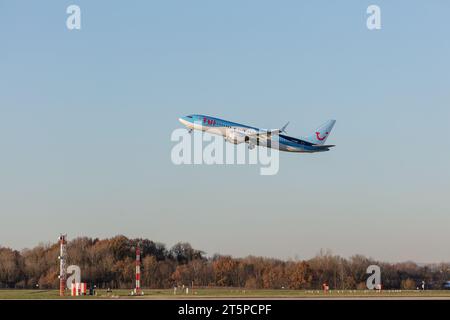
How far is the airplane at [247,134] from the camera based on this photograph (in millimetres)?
131875

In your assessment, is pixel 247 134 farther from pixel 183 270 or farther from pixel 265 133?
pixel 183 270

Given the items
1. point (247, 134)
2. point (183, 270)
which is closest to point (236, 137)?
point (247, 134)

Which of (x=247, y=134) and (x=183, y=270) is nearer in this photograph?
(x=247, y=134)

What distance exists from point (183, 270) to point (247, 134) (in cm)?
5298

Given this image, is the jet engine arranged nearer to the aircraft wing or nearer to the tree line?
the aircraft wing

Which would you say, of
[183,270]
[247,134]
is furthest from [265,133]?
[183,270]

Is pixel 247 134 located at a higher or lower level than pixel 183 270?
higher

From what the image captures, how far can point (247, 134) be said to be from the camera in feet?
433

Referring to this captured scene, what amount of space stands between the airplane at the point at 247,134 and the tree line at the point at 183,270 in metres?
27.2

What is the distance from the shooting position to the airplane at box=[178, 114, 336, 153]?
132m

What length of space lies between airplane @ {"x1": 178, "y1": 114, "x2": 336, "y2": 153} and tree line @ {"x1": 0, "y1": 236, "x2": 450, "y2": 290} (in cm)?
2716

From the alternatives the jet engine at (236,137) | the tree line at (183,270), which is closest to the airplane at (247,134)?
the jet engine at (236,137)
